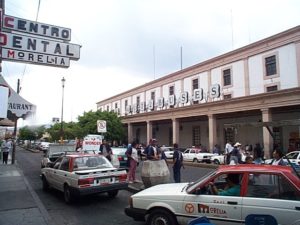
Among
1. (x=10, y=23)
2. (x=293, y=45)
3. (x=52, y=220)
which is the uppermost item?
(x=293, y=45)

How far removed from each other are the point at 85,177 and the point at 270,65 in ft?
75.8

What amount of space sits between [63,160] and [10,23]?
4.53 m

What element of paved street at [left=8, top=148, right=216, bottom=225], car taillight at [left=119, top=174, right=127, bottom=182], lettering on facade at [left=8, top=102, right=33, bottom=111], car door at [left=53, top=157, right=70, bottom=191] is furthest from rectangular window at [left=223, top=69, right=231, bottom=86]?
lettering on facade at [left=8, top=102, right=33, bottom=111]

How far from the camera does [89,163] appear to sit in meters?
9.87

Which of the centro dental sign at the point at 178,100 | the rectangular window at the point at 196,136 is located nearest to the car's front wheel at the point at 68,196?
the centro dental sign at the point at 178,100

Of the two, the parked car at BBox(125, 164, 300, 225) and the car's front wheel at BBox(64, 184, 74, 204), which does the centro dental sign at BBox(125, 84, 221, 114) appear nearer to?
the car's front wheel at BBox(64, 184, 74, 204)

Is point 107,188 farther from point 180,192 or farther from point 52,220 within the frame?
point 180,192

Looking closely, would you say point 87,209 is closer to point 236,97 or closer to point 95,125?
point 236,97

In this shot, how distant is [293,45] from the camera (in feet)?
82.7

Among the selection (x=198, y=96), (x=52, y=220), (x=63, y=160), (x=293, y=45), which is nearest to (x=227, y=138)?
(x=198, y=96)

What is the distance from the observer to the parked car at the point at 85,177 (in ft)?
29.1

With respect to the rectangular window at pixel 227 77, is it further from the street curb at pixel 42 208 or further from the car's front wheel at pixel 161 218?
the car's front wheel at pixel 161 218

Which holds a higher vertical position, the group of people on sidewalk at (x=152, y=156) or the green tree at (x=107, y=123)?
the green tree at (x=107, y=123)

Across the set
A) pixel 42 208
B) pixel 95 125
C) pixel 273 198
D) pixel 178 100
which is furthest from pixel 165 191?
pixel 95 125
